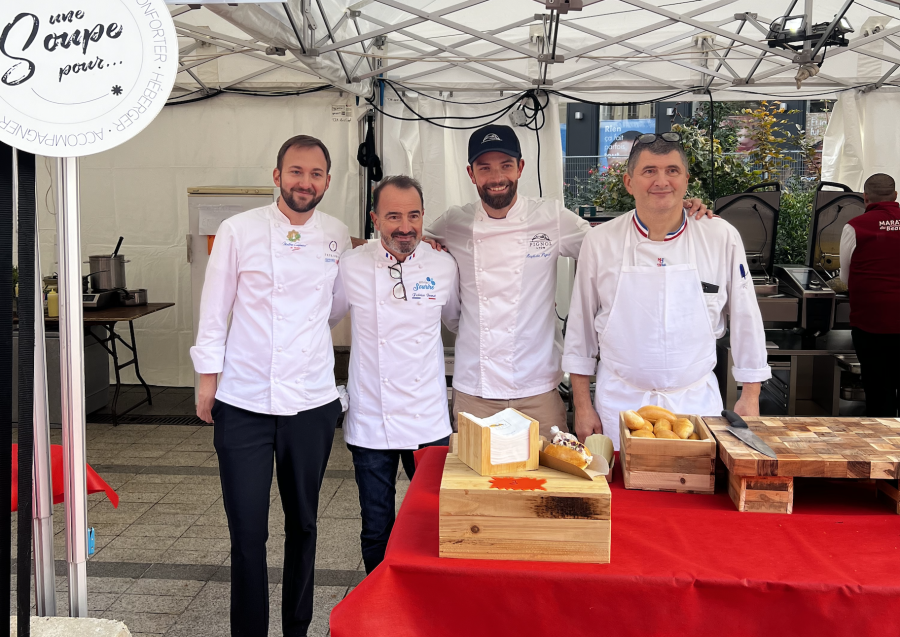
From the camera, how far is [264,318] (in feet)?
8.06

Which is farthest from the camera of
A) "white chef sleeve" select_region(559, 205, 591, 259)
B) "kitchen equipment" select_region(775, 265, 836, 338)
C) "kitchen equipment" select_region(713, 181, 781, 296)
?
"kitchen equipment" select_region(713, 181, 781, 296)

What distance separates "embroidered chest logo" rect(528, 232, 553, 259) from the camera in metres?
2.86

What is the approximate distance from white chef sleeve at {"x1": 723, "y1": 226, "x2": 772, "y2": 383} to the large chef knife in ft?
2.05

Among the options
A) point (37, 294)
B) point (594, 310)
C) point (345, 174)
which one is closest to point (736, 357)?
point (594, 310)

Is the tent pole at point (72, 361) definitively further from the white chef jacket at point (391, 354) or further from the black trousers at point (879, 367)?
the black trousers at point (879, 367)

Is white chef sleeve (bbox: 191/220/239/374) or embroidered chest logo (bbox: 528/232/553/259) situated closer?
white chef sleeve (bbox: 191/220/239/374)

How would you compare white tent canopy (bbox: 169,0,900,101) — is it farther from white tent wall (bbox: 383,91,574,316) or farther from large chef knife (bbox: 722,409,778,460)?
large chef knife (bbox: 722,409,778,460)

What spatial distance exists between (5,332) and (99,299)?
4.58 m

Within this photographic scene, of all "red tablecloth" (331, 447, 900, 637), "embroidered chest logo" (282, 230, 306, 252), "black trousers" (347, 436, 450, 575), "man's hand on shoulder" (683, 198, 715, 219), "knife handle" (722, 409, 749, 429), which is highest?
"man's hand on shoulder" (683, 198, 715, 219)

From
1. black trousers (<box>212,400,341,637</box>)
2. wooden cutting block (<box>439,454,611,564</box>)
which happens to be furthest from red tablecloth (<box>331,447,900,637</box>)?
black trousers (<box>212,400,341,637</box>)

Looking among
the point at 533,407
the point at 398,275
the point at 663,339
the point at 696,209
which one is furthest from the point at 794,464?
the point at 398,275

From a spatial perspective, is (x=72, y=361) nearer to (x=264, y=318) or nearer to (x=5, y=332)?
(x=5, y=332)

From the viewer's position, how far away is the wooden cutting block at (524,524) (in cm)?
141

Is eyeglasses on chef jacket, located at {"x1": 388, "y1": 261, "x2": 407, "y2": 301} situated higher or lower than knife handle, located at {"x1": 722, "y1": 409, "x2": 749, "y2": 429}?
higher
